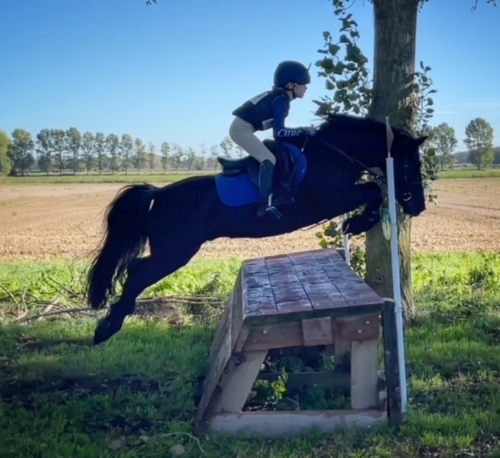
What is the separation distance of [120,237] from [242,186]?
93cm

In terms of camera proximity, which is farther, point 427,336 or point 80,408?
point 427,336

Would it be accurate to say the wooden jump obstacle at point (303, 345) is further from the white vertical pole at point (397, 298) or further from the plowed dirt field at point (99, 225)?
the plowed dirt field at point (99, 225)

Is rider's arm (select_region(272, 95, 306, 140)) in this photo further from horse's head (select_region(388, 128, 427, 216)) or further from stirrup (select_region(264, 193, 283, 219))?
horse's head (select_region(388, 128, 427, 216))

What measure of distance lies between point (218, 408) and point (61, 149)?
40.5 ft

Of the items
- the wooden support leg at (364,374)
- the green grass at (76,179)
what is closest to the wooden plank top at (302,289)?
the wooden support leg at (364,374)

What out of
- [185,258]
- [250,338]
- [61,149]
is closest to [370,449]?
[250,338]

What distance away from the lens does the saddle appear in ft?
13.5

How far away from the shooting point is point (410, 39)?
18.2ft

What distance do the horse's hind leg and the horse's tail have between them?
21 cm

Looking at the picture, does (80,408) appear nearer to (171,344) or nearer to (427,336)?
(171,344)

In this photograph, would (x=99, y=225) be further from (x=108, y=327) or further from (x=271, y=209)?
(x=271, y=209)

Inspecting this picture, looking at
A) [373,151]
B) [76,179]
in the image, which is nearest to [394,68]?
[373,151]

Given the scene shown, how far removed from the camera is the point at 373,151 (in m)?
4.33

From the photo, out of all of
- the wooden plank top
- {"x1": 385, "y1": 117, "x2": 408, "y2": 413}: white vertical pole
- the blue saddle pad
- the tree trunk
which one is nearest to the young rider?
the blue saddle pad
